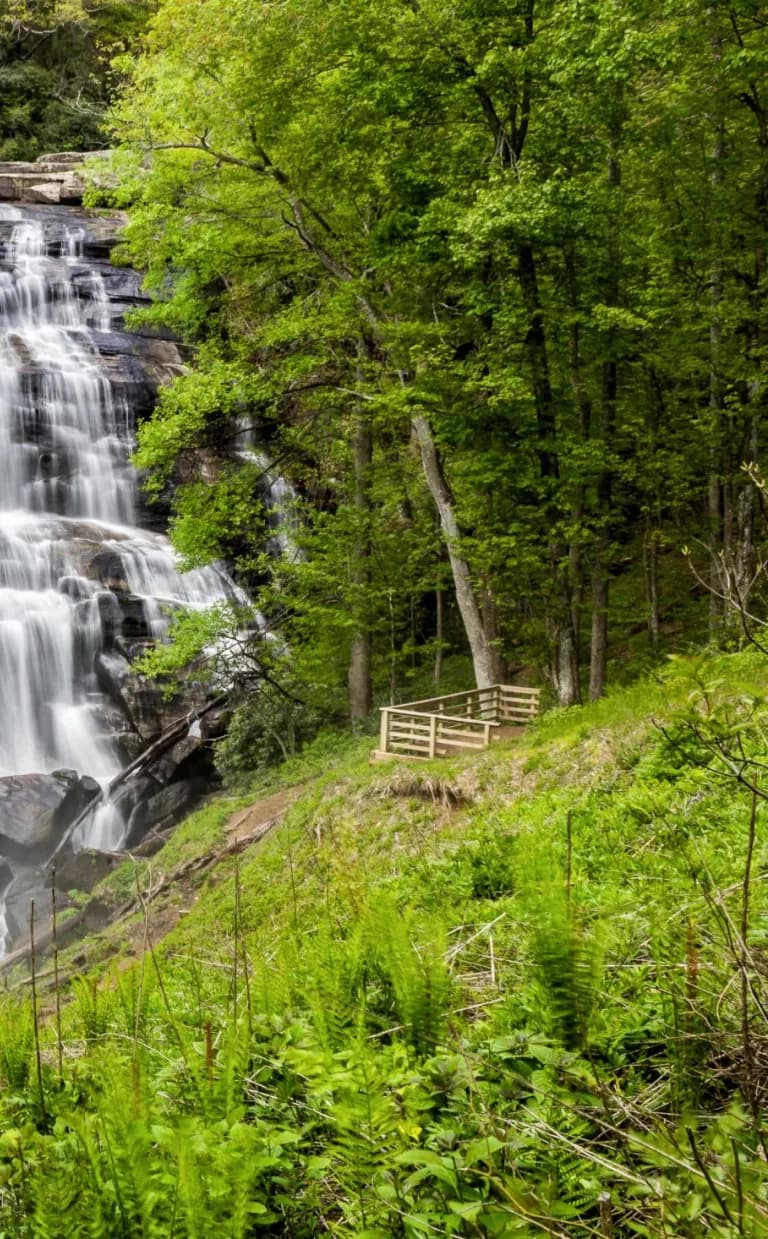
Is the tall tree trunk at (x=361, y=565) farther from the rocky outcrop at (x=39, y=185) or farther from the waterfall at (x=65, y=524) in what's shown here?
the rocky outcrop at (x=39, y=185)

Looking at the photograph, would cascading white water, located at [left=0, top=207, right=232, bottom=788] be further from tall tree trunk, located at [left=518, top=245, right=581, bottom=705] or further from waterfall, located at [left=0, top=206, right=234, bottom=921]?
tall tree trunk, located at [left=518, top=245, right=581, bottom=705]

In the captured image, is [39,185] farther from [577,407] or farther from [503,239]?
[577,407]

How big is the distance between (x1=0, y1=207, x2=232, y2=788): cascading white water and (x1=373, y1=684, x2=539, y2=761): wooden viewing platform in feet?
27.6

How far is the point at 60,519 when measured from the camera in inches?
1083

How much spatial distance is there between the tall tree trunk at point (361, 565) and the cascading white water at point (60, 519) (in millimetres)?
6416

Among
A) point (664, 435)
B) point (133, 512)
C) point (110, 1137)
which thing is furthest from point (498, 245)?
point (133, 512)

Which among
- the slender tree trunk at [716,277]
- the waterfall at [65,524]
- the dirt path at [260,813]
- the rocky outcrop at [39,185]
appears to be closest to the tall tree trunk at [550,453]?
the slender tree trunk at [716,277]

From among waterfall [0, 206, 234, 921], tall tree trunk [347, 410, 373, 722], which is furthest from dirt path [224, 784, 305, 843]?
waterfall [0, 206, 234, 921]

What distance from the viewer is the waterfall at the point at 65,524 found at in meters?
22.4

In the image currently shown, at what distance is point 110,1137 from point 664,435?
15020 mm

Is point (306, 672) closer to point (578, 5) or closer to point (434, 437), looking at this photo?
point (434, 437)

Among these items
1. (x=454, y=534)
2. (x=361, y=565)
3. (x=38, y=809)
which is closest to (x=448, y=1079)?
(x=454, y=534)

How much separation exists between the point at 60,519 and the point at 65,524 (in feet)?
2.24

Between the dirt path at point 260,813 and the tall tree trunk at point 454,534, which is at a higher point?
the tall tree trunk at point 454,534
